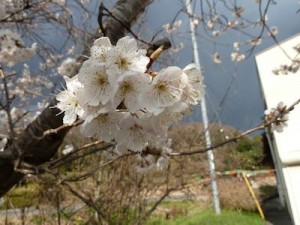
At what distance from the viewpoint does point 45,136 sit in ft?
6.97

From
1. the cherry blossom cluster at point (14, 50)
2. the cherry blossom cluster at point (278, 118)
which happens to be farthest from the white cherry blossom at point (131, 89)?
the cherry blossom cluster at point (14, 50)

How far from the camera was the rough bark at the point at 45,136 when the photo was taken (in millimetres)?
2094

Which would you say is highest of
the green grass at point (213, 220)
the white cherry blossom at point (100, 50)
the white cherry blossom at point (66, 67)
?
the white cherry blossom at point (66, 67)

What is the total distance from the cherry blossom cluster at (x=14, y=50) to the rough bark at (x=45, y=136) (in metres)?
0.98

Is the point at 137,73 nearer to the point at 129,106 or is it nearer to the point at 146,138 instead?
the point at 129,106

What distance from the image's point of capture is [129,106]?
37.5 inches

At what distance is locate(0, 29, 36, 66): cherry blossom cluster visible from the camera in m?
2.92

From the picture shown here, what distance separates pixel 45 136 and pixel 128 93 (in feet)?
4.36

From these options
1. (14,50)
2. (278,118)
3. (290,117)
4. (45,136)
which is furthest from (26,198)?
(290,117)

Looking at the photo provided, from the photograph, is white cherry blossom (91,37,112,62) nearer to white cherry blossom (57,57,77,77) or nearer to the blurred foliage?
the blurred foliage

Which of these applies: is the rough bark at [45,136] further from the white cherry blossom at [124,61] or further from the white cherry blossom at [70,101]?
the white cherry blossom at [124,61]

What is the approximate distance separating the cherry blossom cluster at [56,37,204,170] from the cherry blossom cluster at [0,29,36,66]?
6.92ft

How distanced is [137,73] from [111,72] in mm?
66

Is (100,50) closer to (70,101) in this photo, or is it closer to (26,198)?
(70,101)
